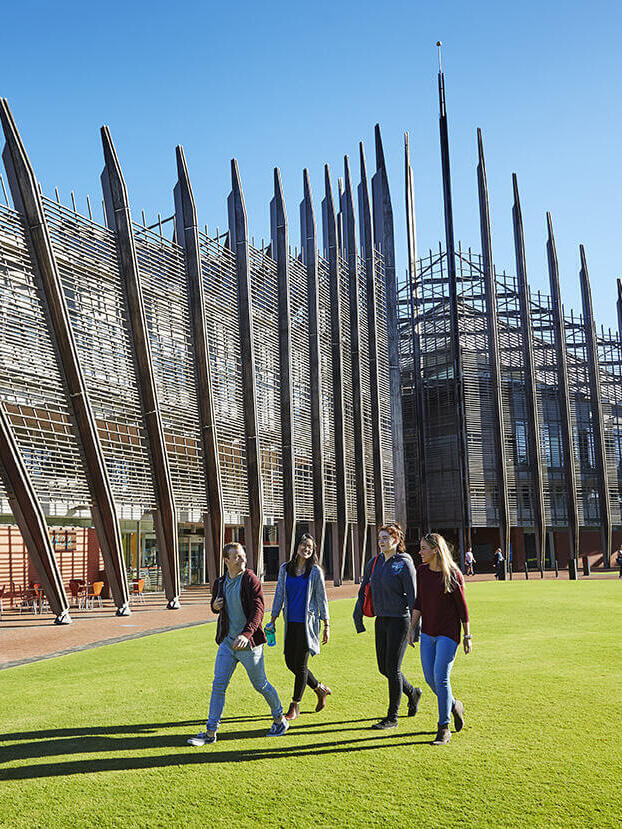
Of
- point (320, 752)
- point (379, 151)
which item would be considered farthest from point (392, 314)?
point (320, 752)

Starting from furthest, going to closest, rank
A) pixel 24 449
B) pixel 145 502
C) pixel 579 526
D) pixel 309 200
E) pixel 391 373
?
1. pixel 579 526
2. pixel 391 373
3. pixel 309 200
4. pixel 145 502
5. pixel 24 449

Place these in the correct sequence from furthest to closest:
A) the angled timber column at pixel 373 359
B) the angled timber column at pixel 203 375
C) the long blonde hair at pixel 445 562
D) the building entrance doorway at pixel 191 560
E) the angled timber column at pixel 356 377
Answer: the angled timber column at pixel 373 359 → the angled timber column at pixel 356 377 → the building entrance doorway at pixel 191 560 → the angled timber column at pixel 203 375 → the long blonde hair at pixel 445 562

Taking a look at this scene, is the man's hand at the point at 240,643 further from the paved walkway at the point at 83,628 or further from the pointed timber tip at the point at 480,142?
the pointed timber tip at the point at 480,142

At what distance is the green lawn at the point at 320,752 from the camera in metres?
4.54

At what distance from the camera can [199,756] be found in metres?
5.70

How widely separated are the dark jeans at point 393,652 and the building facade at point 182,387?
11947 millimetres

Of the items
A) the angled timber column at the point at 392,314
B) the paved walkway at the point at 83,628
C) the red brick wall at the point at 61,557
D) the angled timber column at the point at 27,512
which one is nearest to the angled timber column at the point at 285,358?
the paved walkway at the point at 83,628

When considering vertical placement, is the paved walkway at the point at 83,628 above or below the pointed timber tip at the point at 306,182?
below

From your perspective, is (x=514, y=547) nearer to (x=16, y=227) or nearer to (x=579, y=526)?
(x=579, y=526)

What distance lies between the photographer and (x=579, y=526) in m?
43.8

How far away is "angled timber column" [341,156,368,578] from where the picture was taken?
32781mm

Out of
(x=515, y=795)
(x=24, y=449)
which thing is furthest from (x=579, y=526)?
(x=515, y=795)

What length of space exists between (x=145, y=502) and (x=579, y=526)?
31.3m

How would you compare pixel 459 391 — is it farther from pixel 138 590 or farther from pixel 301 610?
pixel 301 610
